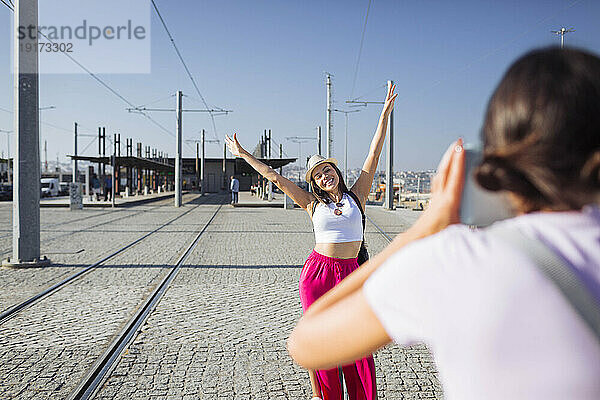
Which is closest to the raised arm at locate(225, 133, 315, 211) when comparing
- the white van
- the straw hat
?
the straw hat

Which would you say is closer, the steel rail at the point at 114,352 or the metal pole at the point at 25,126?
the steel rail at the point at 114,352

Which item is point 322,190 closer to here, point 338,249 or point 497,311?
point 338,249

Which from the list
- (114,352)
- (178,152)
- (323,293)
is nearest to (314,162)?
(323,293)

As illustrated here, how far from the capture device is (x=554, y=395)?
896mm

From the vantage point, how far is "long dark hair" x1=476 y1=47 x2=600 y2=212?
949 mm

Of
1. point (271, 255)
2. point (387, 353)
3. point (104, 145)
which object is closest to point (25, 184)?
point (271, 255)

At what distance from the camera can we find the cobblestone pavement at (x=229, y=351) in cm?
454

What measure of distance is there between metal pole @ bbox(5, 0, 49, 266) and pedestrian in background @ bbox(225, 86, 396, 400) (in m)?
7.22

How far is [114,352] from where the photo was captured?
5.39 metres

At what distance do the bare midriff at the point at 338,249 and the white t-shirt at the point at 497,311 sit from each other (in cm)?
306

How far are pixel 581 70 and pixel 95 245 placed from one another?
14.2 m

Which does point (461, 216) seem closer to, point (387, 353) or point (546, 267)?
point (546, 267)

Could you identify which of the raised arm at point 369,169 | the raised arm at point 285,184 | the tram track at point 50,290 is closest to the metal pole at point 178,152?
the tram track at point 50,290

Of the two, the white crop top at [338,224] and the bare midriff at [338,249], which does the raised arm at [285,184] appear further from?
the bare midriff at [338,249]
